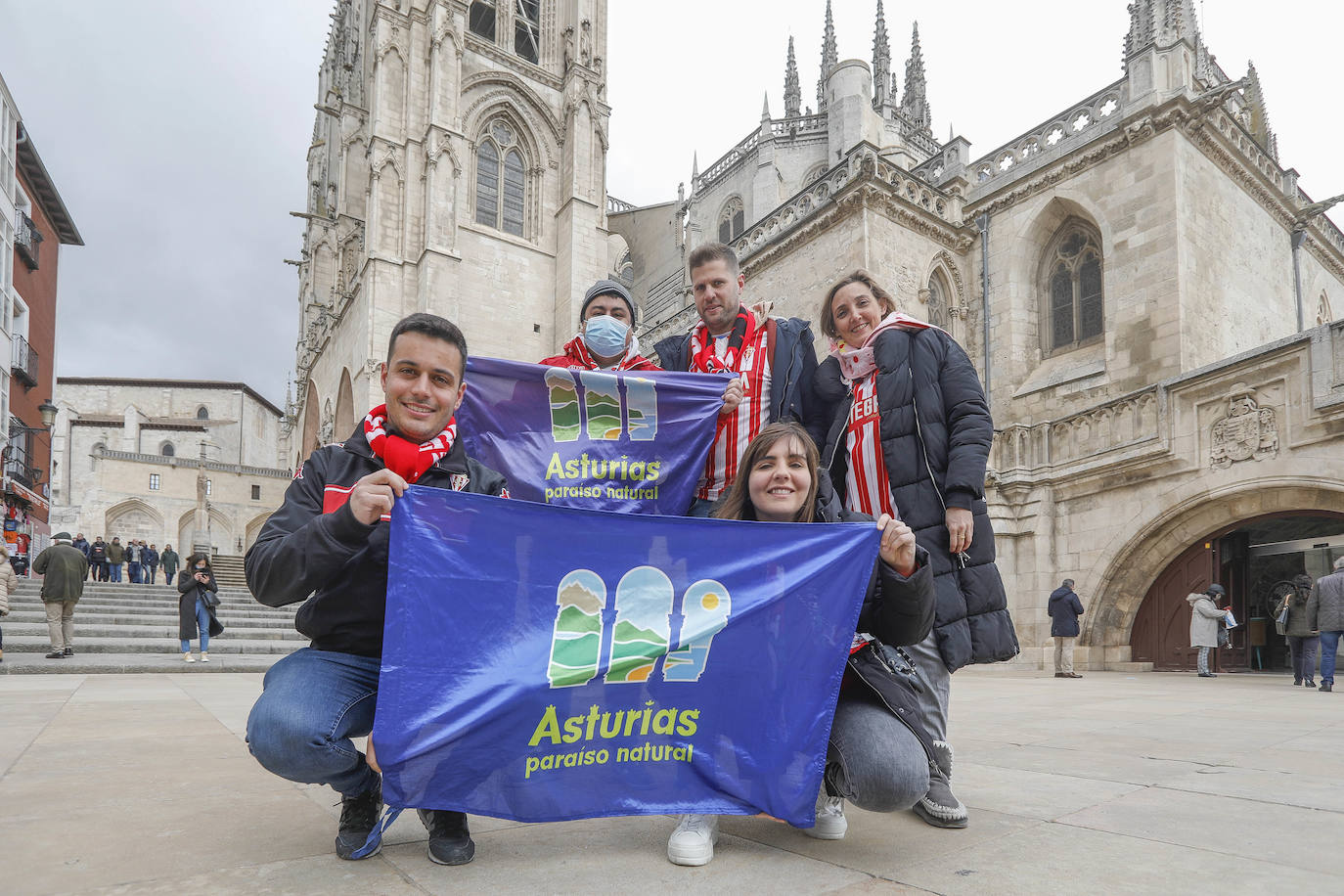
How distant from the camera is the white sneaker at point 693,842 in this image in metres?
2.20

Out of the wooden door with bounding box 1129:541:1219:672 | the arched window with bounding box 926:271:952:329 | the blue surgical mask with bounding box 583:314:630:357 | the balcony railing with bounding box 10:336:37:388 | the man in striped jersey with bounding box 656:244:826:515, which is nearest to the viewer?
the man in striped jersey with bounding box 656:244:826:515

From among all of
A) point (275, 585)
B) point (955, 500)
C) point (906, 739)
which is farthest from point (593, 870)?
point (955, 500)

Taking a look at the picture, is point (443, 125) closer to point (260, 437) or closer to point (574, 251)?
point (574, 251)

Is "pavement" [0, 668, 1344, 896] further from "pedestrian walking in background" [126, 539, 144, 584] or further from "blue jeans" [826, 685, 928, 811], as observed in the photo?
"pedestrian walking in background" [126, 539, 144, 584]

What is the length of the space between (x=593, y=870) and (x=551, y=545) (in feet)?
2.90

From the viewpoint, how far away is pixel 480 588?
7.67 ft

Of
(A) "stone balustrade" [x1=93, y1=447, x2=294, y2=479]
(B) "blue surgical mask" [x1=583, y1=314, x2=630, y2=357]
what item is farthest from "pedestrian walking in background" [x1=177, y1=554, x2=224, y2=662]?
(A) "stone balustrade" [x1=93, y1=447, x2=294, y2=479]

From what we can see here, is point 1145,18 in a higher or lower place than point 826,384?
higher

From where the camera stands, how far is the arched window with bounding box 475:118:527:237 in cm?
2886

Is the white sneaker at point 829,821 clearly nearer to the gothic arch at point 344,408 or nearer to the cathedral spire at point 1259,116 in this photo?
the cathedral spire at point 1259,116

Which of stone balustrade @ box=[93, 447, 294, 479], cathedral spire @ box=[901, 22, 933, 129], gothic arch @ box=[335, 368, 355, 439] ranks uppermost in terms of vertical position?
cathedral spire @ box=[901, 22, 933, 129]

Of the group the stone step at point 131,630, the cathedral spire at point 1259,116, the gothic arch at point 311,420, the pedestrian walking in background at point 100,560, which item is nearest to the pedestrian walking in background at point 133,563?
the pedestrian walking in background at point 100,560

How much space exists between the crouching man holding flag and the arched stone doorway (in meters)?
11.8

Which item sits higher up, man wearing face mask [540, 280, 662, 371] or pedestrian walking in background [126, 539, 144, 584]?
man wearing face mask [540, 280, 662, 371]
